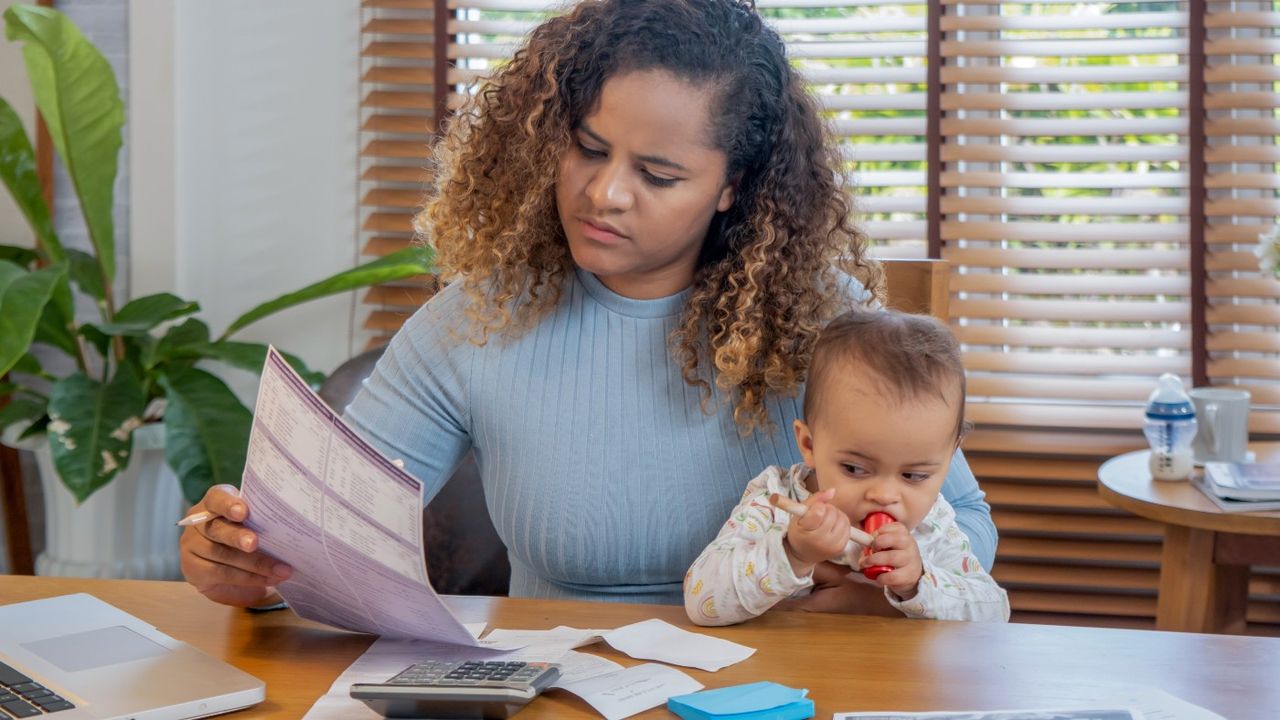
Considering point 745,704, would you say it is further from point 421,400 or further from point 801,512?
point 421,400

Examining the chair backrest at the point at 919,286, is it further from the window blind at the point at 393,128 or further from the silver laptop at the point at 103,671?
the window blind at the point at 393,128

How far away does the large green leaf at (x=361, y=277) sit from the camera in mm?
2869

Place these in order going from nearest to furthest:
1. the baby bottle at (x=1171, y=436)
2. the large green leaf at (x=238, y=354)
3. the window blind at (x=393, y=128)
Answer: the baby bottle at (x=1171, y=436) → the large green leaf at (x=238, y=354) → the window blind at (x=393, y=128)

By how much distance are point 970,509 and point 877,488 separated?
0.90 feet

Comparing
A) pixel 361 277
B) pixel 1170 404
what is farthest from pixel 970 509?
pixel 361 277

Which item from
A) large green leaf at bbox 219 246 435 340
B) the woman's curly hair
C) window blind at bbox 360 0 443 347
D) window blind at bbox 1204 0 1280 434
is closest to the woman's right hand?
the woman's curly hair

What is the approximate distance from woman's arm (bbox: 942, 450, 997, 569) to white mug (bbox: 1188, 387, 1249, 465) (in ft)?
3.70

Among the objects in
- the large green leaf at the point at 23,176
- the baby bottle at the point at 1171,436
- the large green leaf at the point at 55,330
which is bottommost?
the baby bottle at the point at 1171,436

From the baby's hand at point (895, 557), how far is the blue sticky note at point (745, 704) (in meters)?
0.25

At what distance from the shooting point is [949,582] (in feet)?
4.35

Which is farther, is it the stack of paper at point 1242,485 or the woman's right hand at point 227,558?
the stack of paper at point 1242,485

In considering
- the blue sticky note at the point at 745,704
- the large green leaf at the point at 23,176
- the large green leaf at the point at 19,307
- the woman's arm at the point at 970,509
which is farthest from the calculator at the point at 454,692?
A: the large green leaf at the point at 23,176

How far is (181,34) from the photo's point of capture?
10.2ft

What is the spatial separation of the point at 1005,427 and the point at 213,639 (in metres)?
2.23
